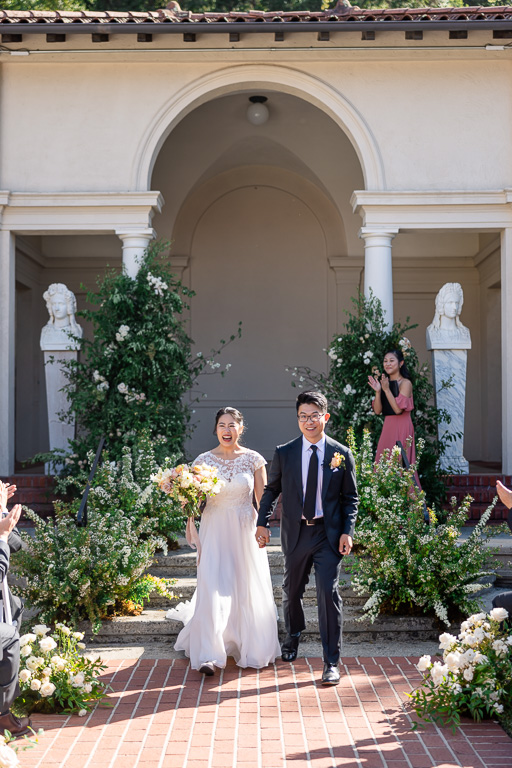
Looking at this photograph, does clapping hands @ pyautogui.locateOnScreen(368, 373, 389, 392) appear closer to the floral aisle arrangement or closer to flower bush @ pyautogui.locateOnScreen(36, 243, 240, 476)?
flower bush @ pyautogui.locateOnScreen(36, 243, 240, 476)

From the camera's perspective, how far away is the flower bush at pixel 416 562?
6.25 m

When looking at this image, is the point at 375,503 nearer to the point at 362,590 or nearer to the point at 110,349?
the point at 362,590

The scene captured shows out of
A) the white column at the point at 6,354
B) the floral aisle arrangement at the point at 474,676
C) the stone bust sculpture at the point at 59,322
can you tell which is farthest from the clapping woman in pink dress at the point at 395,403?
the white column at the point at 6,354

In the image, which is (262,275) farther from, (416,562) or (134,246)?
(416,562)

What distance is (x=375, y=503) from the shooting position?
665 centimetres

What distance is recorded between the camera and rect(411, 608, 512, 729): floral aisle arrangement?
15.1 feet

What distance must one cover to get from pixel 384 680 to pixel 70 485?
15.6 feet

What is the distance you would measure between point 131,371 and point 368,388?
2565 millimetres

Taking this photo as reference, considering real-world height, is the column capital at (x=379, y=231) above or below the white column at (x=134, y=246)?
above

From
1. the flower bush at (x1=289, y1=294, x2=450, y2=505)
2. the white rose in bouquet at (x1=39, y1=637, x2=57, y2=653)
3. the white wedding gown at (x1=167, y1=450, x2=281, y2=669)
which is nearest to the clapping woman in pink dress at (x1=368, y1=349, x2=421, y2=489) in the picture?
the flower bush at (x1=289, y1=294, x2=450, y2=505)

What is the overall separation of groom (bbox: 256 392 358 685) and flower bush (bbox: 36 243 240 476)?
325 cm

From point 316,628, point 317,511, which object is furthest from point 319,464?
point 316,628

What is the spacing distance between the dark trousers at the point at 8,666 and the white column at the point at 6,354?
5453mm

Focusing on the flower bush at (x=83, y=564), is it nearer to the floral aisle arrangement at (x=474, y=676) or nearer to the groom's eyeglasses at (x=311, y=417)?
the groom's eyeglasses at (x=311, y=417)
